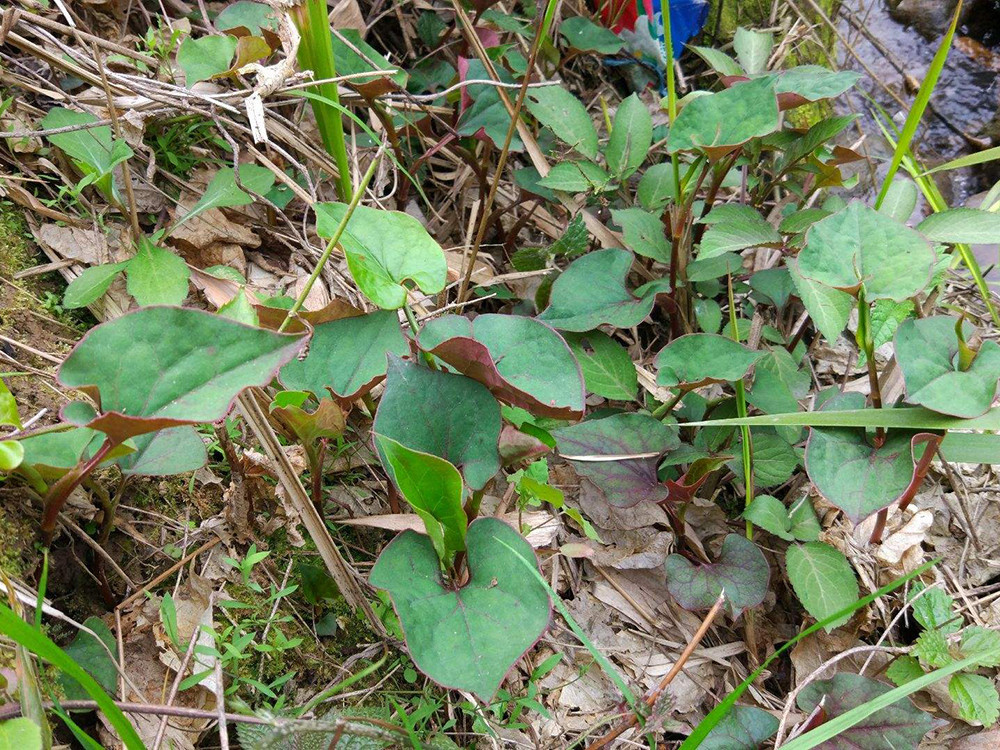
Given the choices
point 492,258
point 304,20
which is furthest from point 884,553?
point 304,20

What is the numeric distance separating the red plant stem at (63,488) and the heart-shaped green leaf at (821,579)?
3.57 ft

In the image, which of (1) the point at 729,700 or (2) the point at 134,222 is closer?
(1) the point at 729,700

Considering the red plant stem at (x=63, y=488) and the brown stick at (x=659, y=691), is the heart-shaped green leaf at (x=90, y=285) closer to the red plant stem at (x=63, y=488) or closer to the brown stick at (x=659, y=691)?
the red plant stem at (x=63, y=488)

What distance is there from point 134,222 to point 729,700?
128 centimetres

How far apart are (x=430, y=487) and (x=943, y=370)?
0.86 m

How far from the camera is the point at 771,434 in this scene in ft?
4.65

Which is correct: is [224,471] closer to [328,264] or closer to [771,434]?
[328,264]

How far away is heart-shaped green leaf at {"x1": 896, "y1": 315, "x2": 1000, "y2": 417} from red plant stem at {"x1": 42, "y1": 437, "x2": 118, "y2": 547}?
3.73 ft

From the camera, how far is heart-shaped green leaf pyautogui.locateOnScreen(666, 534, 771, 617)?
124 centimetres

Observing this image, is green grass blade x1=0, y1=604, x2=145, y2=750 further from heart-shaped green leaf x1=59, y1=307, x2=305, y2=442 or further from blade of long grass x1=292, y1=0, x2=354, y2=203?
blade of long grass x1=292, y1=0, x2=354, y2=203

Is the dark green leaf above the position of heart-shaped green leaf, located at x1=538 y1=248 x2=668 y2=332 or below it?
below

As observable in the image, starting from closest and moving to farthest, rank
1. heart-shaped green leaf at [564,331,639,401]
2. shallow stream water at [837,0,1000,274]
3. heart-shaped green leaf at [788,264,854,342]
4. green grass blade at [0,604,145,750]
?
green grass blade at [0,604,145,750] → heart-shaped green leaf at [788,264,854,342] → heart-shaped green leaf at [564,331,639,401] → shallow stream water at [837,0,1000,274]

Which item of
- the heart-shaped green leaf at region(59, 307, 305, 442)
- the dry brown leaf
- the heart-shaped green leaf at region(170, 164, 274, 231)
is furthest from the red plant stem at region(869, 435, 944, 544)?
the dry brown leaf

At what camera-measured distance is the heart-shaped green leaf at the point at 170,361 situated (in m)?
0.77
